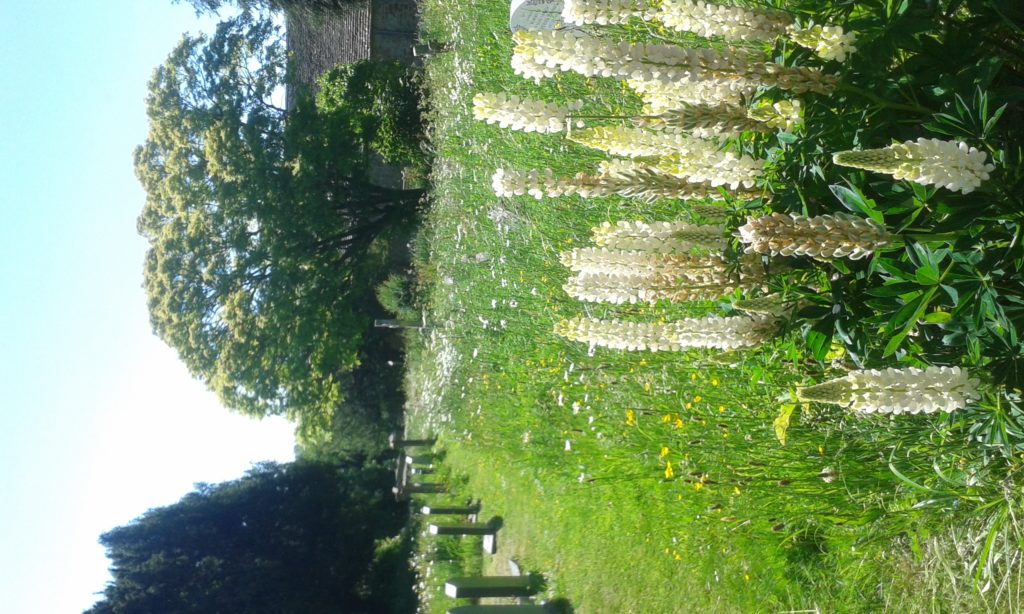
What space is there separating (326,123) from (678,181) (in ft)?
34.3

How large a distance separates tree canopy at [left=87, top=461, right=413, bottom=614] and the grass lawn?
1.95 metres

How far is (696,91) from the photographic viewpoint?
9.61 ft

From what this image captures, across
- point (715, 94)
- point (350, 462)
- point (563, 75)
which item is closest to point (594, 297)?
point (715, 94)

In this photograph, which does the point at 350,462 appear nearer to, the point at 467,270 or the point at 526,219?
the point at 467,270

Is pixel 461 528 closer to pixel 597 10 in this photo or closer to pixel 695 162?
pixel 695 162

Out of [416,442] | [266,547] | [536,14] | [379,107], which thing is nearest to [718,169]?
[536,14]

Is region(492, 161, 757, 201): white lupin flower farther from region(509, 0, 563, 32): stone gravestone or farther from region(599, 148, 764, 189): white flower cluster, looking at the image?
region(509, 0, 563, 32): stone gravestone

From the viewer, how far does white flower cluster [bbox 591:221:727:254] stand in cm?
314

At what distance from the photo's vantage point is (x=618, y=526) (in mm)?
6504

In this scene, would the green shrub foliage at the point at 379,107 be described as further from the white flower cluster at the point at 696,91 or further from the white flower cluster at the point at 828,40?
the white flower cluster at the point at 828,40

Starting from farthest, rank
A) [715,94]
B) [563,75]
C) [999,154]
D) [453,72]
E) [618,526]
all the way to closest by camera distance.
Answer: [453,72] < [563,75] < [618,526] < [715,94] < [999,154]

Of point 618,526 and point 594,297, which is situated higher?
point 594,297

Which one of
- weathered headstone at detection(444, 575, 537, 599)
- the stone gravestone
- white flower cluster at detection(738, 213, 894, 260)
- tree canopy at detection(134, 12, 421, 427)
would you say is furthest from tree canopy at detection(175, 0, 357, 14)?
white flower cluster at detection(738, 213, 894, 260)

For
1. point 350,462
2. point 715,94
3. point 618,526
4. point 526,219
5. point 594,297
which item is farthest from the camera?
point 350,462
